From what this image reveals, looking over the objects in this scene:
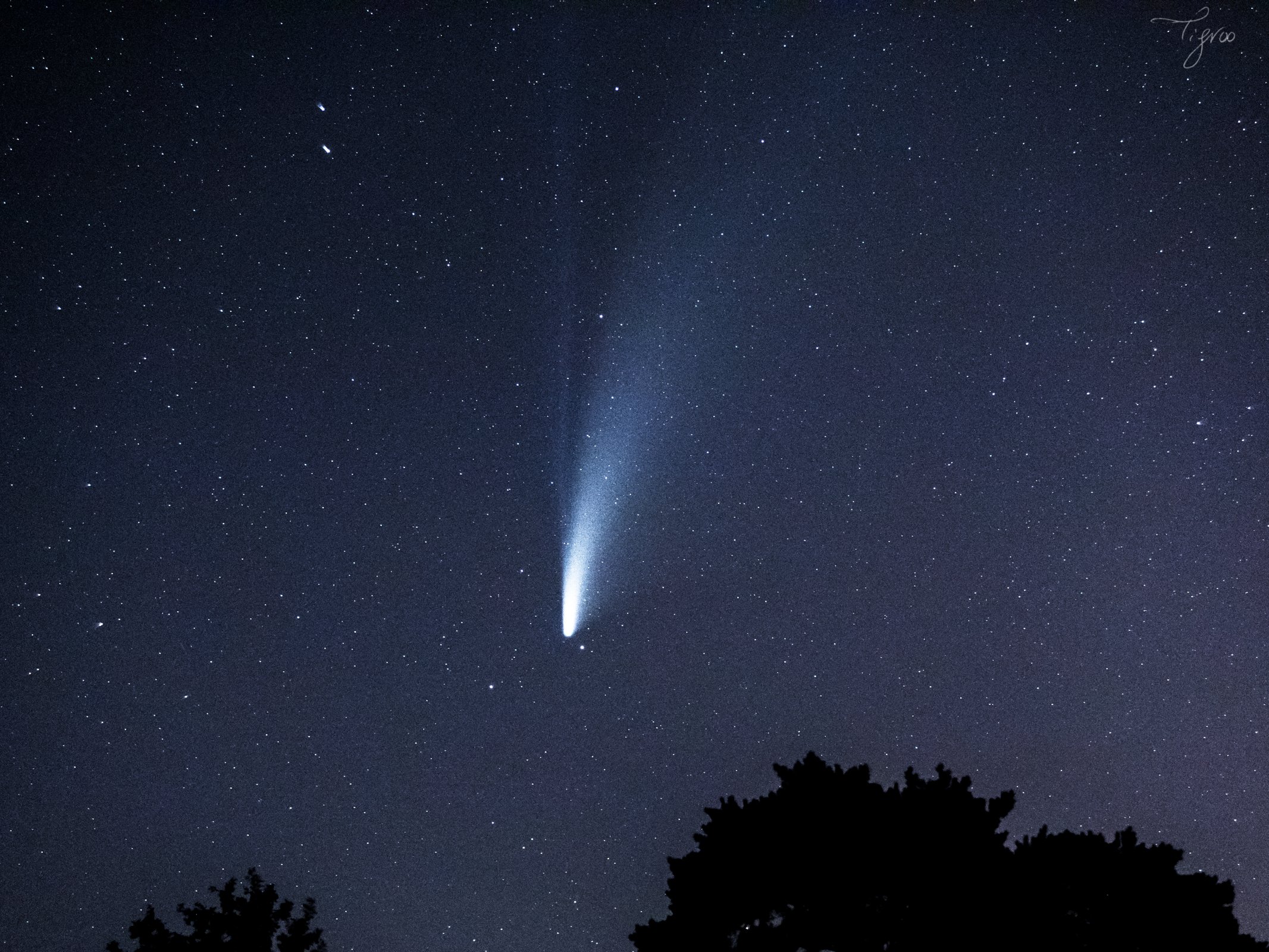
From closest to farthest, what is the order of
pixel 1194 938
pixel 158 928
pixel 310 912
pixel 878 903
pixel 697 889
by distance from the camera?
pixel 1194 938 → pixel 878 903 → pixel 697 889 → pixel 158 928 → pixel 310 912

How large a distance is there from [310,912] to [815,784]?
1180 centimetres

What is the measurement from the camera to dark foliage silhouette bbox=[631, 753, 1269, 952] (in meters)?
8.27

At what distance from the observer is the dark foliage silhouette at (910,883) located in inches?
326

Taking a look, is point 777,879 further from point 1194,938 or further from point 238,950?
point 238,950

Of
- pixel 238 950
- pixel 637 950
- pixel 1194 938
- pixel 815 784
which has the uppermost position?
pixel 238 950

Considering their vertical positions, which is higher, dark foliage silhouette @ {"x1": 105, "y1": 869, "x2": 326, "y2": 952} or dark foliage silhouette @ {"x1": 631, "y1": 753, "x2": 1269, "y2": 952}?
dark foliage silhouette @ {"x1": 105, "y1": 869, "x2": 326, "y2": 952}

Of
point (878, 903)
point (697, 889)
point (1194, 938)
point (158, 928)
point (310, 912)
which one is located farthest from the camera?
point (310, 912)

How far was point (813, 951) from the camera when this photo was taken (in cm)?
883

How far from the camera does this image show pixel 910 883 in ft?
28.6

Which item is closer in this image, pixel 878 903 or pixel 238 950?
pixel 878 903

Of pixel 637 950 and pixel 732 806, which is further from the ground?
pixel 732 806

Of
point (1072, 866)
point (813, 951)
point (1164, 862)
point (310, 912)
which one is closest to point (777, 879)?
point (813, 951)

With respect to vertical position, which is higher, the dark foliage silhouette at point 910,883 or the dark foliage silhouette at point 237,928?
the dark foliage silhouette at point 237,928

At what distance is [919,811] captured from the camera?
9.12m
